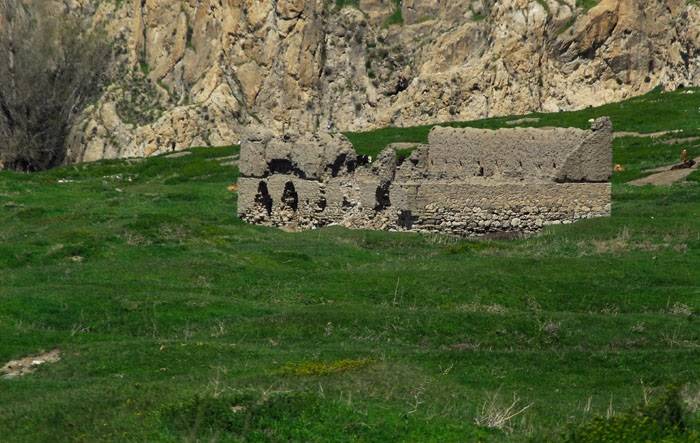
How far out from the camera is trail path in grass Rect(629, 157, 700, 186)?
194 ft

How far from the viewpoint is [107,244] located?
135ft

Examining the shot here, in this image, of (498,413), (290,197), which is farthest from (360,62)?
(498,413)

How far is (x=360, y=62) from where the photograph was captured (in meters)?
133

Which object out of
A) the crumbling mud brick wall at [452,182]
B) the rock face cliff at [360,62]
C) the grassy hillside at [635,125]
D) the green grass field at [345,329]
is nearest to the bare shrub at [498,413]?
the green grass field at [345,329]

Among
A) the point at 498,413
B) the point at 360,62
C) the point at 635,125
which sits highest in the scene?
the point at 360,62

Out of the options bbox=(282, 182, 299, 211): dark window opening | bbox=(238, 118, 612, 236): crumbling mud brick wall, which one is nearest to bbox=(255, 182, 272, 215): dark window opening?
bbox=(238, 118, 612, 236): crumbling mud brick wall

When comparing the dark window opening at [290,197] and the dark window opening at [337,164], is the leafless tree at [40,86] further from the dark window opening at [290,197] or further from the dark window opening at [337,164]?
the dark window opening at [337,164]

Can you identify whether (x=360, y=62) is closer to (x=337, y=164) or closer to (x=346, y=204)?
(x=337, y=164)

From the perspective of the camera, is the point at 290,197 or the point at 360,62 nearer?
the point at 290,197

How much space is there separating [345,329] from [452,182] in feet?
67.5

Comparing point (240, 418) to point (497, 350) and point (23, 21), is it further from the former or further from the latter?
point (23, 21)

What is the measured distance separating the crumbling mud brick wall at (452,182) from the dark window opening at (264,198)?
0.06 metres

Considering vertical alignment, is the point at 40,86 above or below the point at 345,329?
above

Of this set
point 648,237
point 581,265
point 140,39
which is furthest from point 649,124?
point 140,39
